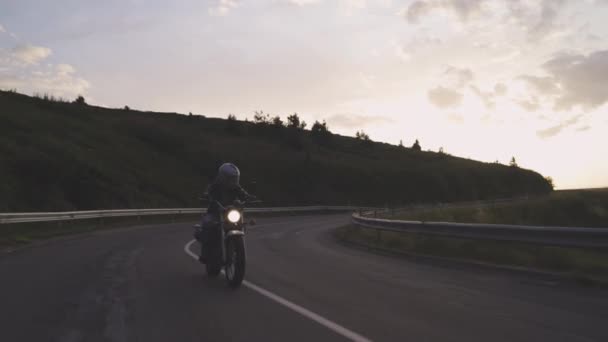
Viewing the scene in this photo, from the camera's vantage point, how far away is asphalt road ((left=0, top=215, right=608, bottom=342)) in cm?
575

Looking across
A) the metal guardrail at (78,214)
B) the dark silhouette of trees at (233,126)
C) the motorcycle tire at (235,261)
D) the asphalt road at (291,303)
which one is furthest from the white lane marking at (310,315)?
the dark silhouette of trees at (233,126)

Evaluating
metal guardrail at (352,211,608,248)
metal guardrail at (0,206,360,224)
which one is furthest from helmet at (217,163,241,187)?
metal guardrail at (0,206,360,224)

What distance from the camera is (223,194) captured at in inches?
374

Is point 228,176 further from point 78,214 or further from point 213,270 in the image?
point 78,214

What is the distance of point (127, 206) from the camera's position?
34750 mm

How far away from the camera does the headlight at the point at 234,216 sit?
28.6ft

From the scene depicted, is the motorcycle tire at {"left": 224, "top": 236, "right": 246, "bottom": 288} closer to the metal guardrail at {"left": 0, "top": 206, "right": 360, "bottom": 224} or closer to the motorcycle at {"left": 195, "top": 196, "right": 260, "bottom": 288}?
the motorcycle at {"left": 195, "top": 196, "right": 260, "bottom": 288}

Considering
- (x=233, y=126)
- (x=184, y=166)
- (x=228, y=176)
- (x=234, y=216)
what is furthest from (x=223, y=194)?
(x=233, y=126)

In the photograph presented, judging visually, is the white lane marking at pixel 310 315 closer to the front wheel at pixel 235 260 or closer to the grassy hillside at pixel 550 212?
the front wheel at pixel 235 260

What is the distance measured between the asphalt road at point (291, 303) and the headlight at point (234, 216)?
102 cm

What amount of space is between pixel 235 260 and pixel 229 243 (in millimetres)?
406

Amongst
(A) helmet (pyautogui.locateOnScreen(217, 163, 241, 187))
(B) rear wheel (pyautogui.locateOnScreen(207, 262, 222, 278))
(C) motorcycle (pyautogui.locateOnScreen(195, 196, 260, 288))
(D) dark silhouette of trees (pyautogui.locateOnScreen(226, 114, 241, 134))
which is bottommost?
Answer: (B) rear wheel (pyautogui.locateOnScreen(207, 262, 222, 278))

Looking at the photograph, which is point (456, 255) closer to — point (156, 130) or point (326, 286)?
point (326, 286)

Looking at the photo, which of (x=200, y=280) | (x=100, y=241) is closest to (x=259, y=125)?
(x=100, y=241)
